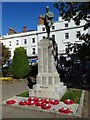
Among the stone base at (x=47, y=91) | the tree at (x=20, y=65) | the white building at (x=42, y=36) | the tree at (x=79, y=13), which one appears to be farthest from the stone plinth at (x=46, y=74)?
the white building at (x=42, y=36)

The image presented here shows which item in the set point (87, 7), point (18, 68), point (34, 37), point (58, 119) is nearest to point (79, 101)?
point (58, 119)

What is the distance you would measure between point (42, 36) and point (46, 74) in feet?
132

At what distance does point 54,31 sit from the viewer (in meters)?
50.8

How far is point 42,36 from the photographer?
52.4 meters

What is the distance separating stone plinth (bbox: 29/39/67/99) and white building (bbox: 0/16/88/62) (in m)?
32.0

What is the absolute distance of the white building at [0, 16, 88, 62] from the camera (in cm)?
4841

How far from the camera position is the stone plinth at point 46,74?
12.3m

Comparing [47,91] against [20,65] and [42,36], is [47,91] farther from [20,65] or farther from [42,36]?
[42,36]

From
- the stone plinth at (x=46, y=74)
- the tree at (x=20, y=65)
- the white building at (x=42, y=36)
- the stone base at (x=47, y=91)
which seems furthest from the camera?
the white building at (x=42, y=36)

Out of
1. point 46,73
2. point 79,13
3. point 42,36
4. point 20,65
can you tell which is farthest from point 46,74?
point 42,36

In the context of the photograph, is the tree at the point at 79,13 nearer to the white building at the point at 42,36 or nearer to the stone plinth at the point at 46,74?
the stone plinth at the point at 46,74

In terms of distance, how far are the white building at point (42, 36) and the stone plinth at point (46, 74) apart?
105 ft

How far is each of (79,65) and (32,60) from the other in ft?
46.0

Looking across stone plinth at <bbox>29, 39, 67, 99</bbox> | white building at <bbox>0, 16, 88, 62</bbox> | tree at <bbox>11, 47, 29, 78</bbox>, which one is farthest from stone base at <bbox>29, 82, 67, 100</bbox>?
white building at <bbox>0, 16, 88, 62</bbox>
